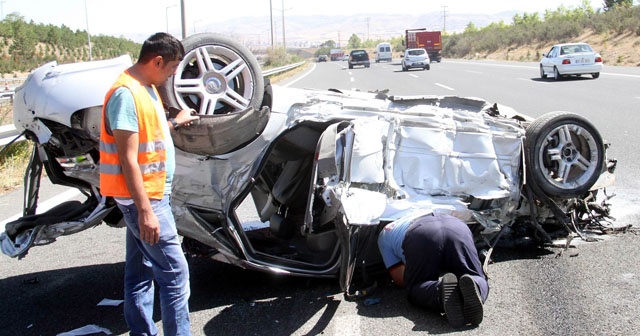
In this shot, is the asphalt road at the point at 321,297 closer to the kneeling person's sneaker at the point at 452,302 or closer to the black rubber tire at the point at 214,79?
the kneeling person's sneaker at the point at 452,302

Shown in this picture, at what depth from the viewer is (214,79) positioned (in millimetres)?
4496

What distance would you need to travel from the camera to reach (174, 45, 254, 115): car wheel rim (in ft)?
14.6

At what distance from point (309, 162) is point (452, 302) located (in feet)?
5.37

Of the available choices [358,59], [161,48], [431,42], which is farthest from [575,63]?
[431,42]

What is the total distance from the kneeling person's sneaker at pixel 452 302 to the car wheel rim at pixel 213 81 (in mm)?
1839

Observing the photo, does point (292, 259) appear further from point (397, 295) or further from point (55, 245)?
point (55, 245)

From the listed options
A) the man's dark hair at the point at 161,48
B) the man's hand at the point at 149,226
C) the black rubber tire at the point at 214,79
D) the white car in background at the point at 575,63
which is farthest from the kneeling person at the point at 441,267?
the white car in background at the point at 575,63

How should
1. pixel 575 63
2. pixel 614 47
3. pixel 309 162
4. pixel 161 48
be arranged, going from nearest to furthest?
pixel 161 48 < pixel 309 162 < pixel 575 63 < pixel 614 47

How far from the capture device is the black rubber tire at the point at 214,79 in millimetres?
4438

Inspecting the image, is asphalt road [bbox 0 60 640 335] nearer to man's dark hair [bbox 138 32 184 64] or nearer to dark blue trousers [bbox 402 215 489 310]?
dark blue trousers [bbox 402 215 489 310]

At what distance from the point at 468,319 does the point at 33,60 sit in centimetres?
5498

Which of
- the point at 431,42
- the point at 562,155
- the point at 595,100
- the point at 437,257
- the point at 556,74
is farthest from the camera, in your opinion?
the point at 431,42

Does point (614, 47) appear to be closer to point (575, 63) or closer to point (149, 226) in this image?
point (575, 63)

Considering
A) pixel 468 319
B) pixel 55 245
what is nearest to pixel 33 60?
pixel 55 245
